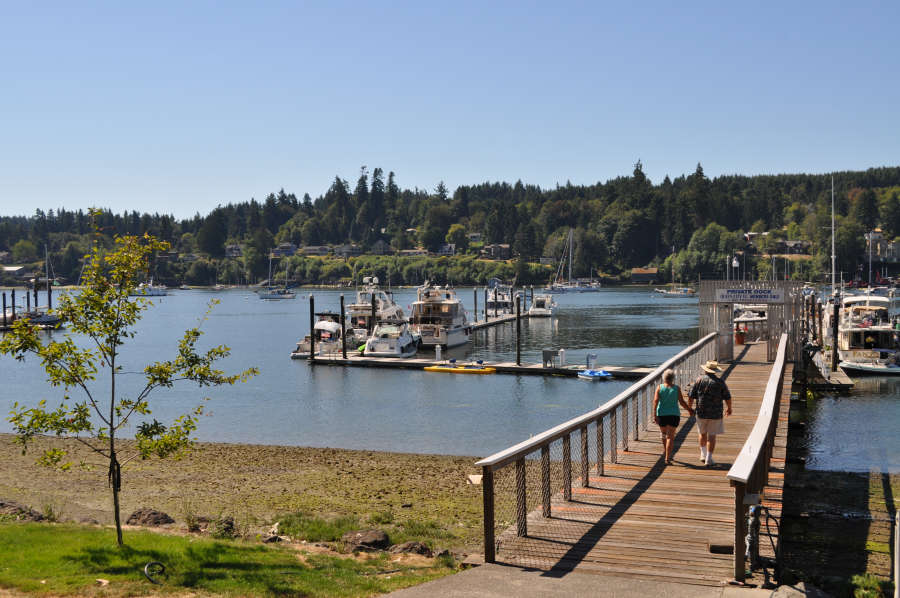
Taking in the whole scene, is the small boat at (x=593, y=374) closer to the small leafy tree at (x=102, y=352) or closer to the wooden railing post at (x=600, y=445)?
the wooden railing post at (x=600, y=445)

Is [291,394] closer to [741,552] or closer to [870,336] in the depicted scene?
[870,336]

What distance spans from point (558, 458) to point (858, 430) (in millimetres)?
13389

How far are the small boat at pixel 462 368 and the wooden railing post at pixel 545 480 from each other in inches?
1546

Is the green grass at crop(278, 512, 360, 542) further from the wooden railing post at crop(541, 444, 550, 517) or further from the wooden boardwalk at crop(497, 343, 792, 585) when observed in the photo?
the wooden boardwalk at crop(497, 343, 792, 585)

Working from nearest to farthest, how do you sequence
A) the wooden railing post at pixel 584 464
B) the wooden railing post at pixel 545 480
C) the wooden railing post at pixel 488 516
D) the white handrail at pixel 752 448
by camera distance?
the white handrail at pixel 752 448 → the wooden railing post at pixel 488 516 → the wooden railing post at pixel 545 480 → the wooden railing post at pixel 584 464

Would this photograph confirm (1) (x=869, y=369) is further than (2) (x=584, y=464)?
Yes

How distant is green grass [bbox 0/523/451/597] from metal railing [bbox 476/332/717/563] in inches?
64.3

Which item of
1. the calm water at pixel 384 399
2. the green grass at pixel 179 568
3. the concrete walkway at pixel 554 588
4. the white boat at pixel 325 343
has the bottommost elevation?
the calm water at pixel 384 399

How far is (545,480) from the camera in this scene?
461 inches

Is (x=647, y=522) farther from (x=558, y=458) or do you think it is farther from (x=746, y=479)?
(x=558, y=458)

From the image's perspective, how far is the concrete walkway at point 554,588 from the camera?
897 cm

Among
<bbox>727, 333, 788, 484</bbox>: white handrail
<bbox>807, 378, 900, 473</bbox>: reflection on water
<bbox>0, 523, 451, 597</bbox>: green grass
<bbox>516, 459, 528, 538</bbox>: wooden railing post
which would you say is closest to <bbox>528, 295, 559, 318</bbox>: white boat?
<bbox>807, 378, 900, 473</bbox>: reflection on water

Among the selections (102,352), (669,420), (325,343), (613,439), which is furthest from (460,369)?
(102,352)

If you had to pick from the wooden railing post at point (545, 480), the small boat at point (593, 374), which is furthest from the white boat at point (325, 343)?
the wooden railing post at point (545, 480)
